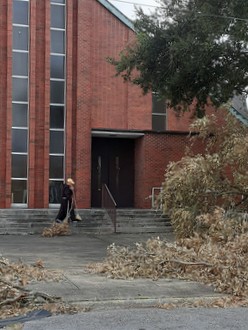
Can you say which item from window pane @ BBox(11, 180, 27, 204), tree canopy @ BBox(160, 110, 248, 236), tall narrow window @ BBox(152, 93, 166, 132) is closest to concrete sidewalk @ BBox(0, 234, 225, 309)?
tree canopy @ BBox(160, 110, 248, 236)

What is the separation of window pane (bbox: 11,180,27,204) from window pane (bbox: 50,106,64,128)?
2756mm

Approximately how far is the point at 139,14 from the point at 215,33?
3375 mm

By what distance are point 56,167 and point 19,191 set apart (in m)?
1.85

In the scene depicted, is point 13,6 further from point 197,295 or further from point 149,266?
point 197,295

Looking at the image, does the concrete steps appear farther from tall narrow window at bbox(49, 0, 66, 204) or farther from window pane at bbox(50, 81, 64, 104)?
window pane at bbox(50, 81, 64, 104)

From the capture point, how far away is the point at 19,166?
73.8ft

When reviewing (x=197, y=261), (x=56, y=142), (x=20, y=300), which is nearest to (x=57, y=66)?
(x=56, y=142)

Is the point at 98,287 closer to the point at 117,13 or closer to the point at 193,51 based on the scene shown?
the point at 193,51

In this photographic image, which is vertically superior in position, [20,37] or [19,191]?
[20,37]

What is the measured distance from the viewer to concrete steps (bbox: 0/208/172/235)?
63.5 feet

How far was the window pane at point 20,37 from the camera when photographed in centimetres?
2275

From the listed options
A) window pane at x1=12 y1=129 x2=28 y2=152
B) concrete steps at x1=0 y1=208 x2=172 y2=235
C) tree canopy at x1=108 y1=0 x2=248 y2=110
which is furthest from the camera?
window pane at x1=12 y1=129 x2=28 y2=152

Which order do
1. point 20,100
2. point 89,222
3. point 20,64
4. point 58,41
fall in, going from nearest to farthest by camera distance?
point 89,222
point 20,100
point 20,64
point 58,41

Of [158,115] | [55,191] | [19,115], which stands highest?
[158,115]
